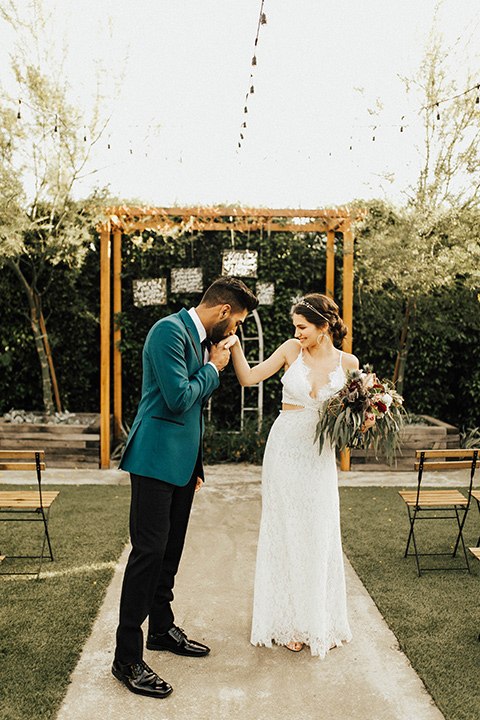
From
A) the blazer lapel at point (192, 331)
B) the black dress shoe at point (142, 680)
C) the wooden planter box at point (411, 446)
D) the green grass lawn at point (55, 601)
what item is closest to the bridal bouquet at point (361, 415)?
the blazer lapel at point (192, 331)

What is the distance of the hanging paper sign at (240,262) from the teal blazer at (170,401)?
488 centimetres

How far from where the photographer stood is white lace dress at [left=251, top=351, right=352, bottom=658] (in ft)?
10.7

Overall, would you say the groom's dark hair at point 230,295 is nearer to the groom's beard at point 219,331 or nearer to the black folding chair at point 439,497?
the groom's beard at point 219,331

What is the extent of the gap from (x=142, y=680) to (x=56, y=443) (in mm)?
4788

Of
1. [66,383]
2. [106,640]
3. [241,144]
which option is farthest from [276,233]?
[106,640]

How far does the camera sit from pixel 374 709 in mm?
2721

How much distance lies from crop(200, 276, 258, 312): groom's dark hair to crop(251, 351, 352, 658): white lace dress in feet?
2.16

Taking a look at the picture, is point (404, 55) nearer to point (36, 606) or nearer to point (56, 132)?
point (56, 132)

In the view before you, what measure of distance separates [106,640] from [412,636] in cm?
166

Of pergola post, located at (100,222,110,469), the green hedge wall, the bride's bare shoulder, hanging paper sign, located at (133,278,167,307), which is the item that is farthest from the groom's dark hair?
the green hedge wall

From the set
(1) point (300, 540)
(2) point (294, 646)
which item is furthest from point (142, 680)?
(1) point (300, 540)

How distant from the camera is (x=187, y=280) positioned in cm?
789

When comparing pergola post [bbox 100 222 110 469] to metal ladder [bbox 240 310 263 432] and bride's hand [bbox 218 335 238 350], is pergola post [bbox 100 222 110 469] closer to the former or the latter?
metal ladder [bbox 240 310 263 432]

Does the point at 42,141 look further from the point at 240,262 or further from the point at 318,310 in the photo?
the point at 318,310
